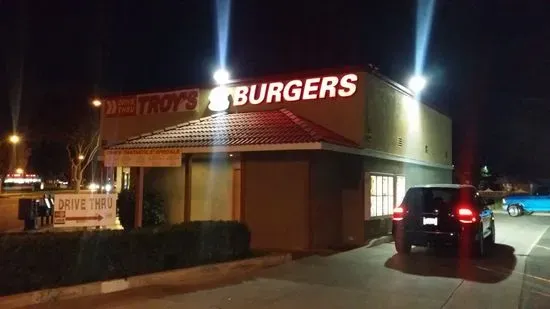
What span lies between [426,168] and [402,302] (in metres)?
15.8

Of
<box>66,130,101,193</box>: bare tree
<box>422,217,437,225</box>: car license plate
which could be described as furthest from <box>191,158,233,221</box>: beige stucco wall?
<box>66,130,101,193</box>: bare tree

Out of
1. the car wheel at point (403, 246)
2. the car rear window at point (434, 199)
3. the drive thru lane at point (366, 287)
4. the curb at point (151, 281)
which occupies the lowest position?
the drive thru lane at point (366, 287)

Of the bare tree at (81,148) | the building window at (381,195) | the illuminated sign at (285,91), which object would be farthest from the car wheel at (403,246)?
the bare tree at (81,148)

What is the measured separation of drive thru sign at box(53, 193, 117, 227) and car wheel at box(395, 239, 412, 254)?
258 inches

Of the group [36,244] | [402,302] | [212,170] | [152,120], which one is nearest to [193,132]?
[212,170]

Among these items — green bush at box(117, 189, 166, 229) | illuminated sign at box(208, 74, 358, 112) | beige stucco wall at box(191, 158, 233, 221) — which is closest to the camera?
illuminated sign at box(208, 74, 358, 112)

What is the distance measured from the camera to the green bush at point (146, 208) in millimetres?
16578

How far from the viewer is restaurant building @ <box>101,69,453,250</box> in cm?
1440

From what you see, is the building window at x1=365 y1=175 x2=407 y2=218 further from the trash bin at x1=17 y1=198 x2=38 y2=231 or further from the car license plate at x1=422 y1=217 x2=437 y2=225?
the trash bin at x1=17 y1=198 x2=38 y2=231

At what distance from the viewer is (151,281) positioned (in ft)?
31.3

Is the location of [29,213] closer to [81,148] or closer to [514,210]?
[81,148]

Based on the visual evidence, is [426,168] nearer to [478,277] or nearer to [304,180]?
[304,180]

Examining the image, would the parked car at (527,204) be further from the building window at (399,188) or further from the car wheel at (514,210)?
the building window at (399,188)

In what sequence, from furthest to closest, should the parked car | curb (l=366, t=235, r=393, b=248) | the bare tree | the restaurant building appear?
the bare tree, the parked car, curb (l=366, t=235, r=393, b=248), the restaurant building
